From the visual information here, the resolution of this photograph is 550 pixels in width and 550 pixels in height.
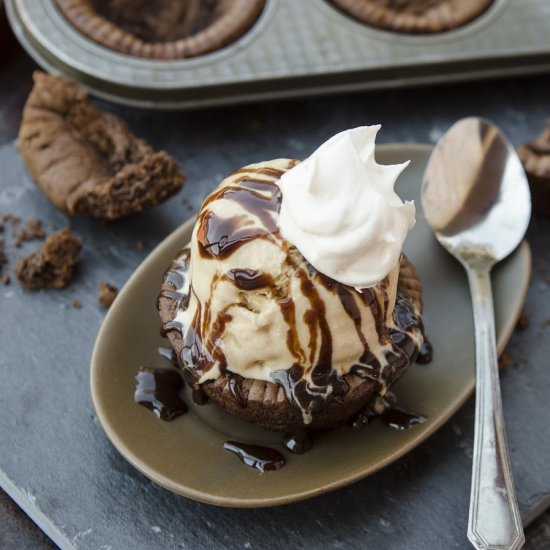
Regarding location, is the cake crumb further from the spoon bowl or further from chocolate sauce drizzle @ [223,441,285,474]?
the spoon bowl

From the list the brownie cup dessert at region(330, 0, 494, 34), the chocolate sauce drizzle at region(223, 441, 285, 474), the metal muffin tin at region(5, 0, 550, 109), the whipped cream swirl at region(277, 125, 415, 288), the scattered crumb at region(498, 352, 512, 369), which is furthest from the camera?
the brownie cup dessert at region(330, 0, 494, 34)

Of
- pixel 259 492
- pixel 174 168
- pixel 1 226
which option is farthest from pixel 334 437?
pixel 1 226

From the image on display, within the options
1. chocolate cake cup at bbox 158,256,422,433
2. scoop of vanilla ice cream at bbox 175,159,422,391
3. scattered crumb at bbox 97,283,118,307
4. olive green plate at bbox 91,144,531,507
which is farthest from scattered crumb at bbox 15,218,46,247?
scoop of vanilla ice cream at bbox 175,159,422,391

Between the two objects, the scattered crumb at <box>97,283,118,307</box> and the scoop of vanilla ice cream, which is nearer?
the scoop of vanilla ice cream

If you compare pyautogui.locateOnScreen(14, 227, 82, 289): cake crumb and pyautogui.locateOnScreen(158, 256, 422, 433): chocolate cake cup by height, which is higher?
pyautogui.locateOnScreen(14, 227, 82, 289): cake crumb

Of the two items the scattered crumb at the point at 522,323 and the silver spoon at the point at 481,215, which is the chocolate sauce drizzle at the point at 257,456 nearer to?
the silver spoon at the point at 481,215

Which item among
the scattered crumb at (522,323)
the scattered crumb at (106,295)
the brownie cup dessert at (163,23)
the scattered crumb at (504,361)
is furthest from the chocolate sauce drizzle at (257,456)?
the brownie cup dessert at (163,23)
